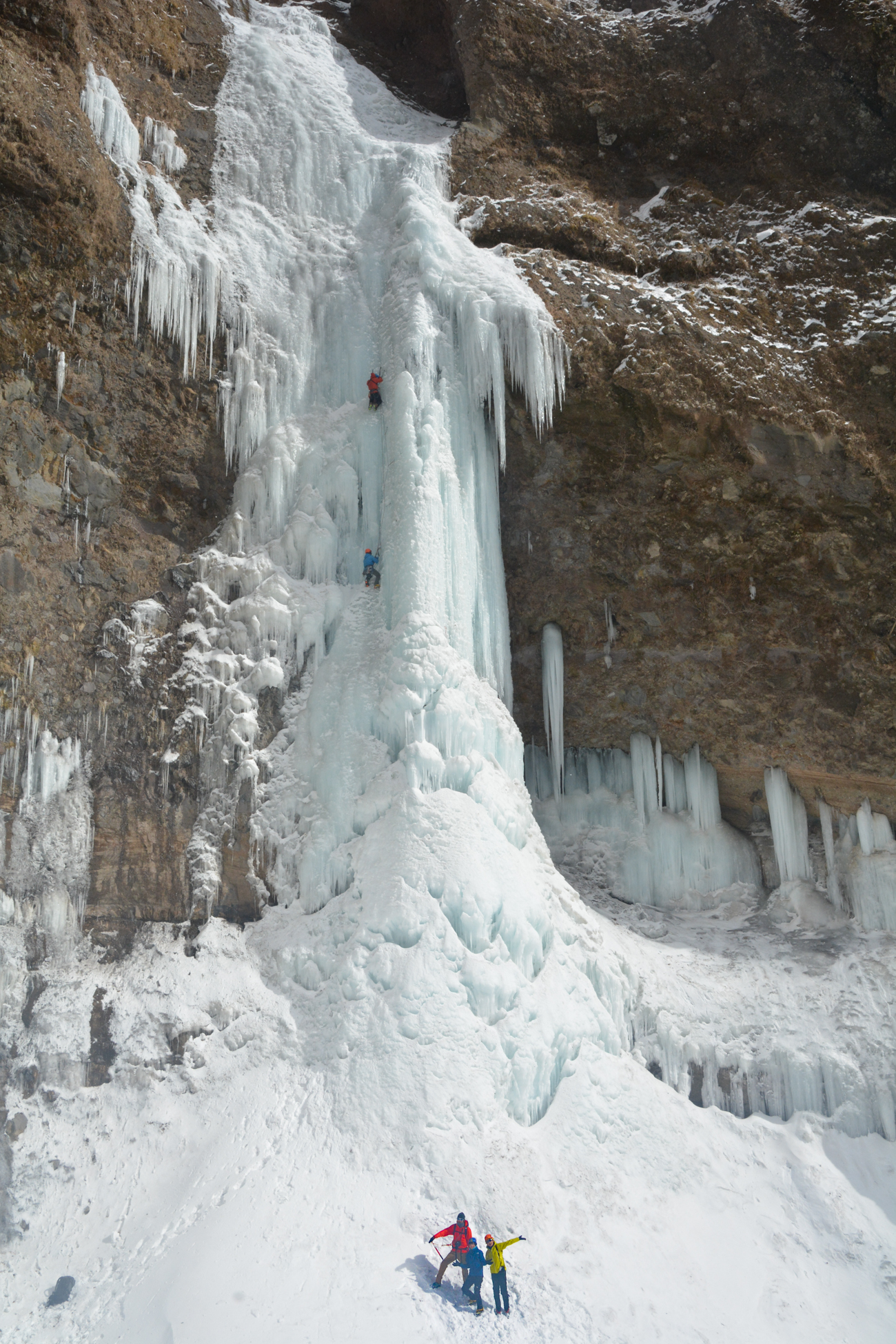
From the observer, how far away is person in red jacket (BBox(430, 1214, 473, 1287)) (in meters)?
7.82

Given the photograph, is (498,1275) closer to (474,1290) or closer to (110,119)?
(474,1290)

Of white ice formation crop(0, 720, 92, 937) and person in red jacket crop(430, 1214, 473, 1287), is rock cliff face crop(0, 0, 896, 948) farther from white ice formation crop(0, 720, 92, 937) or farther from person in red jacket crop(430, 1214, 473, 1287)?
person in red jacket crop(430, 1214, 473, 1287)

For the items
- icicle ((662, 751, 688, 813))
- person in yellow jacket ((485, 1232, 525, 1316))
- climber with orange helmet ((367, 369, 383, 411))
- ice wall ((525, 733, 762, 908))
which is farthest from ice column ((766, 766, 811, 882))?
climber with orange helmet ((367, 369, 383, 411))

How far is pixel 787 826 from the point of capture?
13258 millimetres

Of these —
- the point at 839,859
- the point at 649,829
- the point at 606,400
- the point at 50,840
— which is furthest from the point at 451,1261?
the point at 606,400

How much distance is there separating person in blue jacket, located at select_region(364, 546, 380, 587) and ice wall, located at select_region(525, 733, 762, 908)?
4.08 metres

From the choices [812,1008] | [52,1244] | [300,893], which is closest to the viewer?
[52,1244]

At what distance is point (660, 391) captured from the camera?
39.8 feet

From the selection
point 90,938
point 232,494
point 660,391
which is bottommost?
point 90,938

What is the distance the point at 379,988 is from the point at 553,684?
5.46m

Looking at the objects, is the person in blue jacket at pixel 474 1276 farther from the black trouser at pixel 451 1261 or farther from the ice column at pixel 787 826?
the ice column at pixel 787 826

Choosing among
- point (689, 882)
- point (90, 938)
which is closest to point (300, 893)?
point (90, 938)

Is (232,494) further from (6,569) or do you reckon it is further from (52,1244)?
(52,1244)

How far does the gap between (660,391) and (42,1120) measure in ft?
36.1
